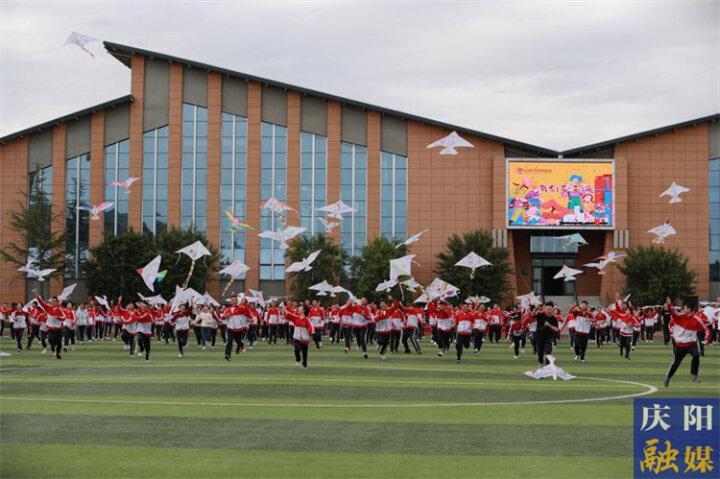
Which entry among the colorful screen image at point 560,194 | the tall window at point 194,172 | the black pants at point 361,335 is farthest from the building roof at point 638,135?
the black pants at point 361,335

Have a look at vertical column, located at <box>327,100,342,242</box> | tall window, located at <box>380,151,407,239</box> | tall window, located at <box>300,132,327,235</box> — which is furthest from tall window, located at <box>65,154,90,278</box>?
tall window, located at <box>380,151,407,239</box>

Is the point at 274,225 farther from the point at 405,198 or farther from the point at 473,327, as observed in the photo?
the point at 473,327

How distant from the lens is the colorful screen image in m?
82.8

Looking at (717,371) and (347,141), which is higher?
(347,141)

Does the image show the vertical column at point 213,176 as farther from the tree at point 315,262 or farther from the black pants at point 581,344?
the black pants at point 581,344

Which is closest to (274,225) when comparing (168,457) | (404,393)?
(404,393)

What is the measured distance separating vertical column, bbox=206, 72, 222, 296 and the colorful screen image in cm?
2204

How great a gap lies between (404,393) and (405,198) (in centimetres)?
6294

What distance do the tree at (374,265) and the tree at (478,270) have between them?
3.44 meters

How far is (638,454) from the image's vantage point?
13734 mm

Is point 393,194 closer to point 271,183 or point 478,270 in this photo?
point 271,183

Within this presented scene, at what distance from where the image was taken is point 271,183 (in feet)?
276

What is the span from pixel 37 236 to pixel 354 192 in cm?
2371

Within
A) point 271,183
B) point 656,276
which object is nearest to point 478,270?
point 656,276
